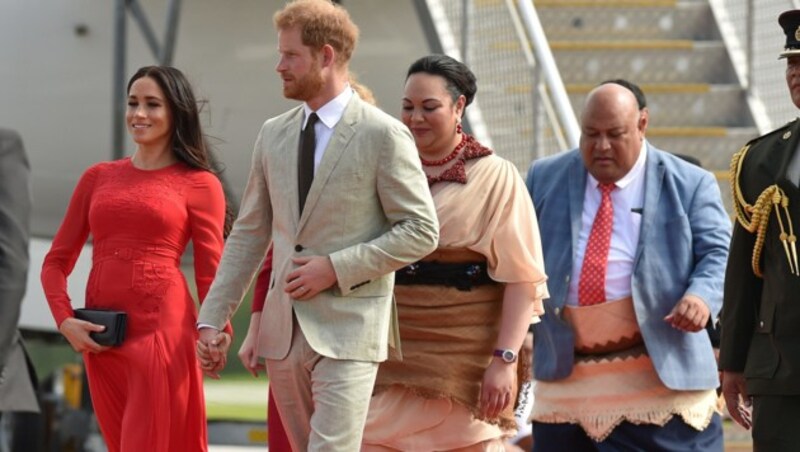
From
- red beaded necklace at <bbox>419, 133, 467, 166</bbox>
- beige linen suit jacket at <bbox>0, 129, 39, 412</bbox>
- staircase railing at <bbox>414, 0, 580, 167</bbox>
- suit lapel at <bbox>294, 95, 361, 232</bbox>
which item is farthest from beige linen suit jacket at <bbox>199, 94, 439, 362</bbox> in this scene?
staircase railing at <bbox>414, 0, 580, 167</bbox>

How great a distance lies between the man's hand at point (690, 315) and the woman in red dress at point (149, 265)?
5.48 feet

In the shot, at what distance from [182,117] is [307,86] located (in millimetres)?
1358

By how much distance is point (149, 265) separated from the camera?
7312 millimetres

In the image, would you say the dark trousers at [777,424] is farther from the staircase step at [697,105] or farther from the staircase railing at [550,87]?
the staircase step at [697,105]

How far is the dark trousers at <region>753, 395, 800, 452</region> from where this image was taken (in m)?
6.14

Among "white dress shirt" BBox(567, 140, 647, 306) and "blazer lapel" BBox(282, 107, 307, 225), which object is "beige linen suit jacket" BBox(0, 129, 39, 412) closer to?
"blazer lapel" BBox(282, 107, 307, 225)

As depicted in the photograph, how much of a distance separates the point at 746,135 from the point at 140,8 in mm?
4237

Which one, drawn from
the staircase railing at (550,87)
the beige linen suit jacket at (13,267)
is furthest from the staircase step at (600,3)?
the beige linen suit jacket at (13,267)

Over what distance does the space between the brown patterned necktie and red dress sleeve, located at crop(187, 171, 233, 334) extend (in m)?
1.13

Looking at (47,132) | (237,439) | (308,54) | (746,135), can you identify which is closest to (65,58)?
(47,132)

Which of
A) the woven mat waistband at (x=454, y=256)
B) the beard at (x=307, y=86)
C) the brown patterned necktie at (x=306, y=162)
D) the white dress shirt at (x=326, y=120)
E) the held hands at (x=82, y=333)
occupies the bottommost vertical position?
the held hands at (x=82, y=333)

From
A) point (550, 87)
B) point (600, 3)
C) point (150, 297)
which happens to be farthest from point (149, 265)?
point (600, 3)

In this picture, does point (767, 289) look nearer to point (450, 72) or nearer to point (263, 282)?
point (450, 72)

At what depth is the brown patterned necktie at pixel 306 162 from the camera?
6319mm
